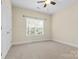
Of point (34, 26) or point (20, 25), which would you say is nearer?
point (20, 25)

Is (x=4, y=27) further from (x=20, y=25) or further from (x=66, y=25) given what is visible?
(x=66, y=25)

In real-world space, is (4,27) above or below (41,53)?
above

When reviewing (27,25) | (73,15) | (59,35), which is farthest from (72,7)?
(27,25)

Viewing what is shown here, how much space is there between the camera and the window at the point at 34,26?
17.9ft

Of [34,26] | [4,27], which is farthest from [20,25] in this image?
[4,27]

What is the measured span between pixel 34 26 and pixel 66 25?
219 centimetres

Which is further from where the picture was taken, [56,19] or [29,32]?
[56,19]

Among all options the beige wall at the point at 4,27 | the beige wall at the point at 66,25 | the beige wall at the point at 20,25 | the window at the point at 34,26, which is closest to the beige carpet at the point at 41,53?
the beige wall at the point at 4,27

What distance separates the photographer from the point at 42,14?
6008 mm

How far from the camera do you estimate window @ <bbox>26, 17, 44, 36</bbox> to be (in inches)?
214

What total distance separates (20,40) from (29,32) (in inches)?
33.4

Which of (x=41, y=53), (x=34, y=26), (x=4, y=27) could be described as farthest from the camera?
(x=34, y=26)

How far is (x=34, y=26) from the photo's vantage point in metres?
5.73

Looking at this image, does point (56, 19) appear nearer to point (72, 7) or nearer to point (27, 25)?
point (72, 7)
